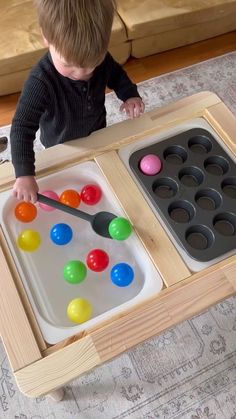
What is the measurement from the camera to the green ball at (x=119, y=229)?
0.73 meters

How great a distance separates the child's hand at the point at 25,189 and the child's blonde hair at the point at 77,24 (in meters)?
0.23

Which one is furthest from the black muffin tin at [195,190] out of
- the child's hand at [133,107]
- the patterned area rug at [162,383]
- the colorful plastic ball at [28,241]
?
the patterned area rug at [162,383]

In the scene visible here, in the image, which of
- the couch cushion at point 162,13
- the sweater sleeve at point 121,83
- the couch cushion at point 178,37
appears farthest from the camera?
the couch cushion at point 178,37

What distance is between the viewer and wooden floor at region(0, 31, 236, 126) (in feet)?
5.34

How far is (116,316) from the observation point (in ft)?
2.19

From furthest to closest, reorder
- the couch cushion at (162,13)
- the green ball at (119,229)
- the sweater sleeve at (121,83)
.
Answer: the couch cushion at (162,13) → the sweater sleeve at (121,83) → the green ball at (119,229)

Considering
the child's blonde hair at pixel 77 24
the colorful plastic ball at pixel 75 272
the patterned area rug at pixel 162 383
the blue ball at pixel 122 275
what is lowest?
the patterned area rug at pixel 162 383

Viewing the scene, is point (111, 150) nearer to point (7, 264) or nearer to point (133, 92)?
point (133, 92)

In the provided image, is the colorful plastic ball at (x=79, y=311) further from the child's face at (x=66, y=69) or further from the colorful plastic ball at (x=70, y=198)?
the child's face at (x=66, y=69)

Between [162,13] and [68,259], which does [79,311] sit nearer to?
[68,259]

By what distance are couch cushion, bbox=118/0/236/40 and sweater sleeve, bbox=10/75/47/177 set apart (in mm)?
800

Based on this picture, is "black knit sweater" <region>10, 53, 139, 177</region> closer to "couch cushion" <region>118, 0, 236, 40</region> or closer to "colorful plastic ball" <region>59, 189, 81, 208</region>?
"colorful plastic ball" <region>59, 189, 81, 208</region>

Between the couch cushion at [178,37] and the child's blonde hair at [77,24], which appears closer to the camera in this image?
the child's blonde hair at [77,24]

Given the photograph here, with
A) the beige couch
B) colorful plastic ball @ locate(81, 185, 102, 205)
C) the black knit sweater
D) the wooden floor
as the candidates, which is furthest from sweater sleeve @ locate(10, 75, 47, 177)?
the wooden floor
